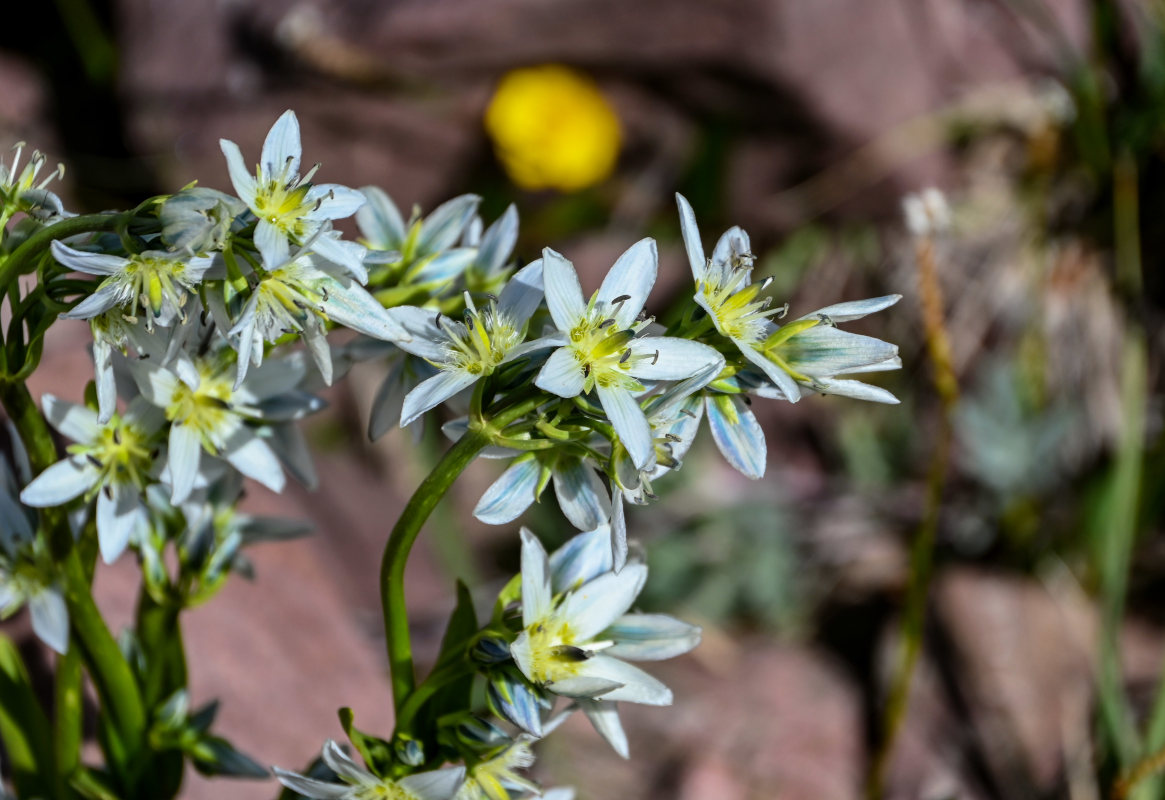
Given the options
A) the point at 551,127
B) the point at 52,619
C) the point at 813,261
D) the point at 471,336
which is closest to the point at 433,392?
the point at 471,336

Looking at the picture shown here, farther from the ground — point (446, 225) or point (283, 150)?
point (283, 150)

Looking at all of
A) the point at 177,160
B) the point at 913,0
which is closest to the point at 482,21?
the point at 177,160

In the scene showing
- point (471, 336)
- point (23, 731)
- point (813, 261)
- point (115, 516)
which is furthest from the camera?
point (813, 261)

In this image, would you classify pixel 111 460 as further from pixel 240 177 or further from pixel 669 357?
pixel 669 357

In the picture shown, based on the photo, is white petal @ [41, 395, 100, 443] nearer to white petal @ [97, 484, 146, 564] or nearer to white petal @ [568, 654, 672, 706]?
white petal @ [97, 484, 146, 564]

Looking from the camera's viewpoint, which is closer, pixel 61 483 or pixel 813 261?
pixel 61 483
